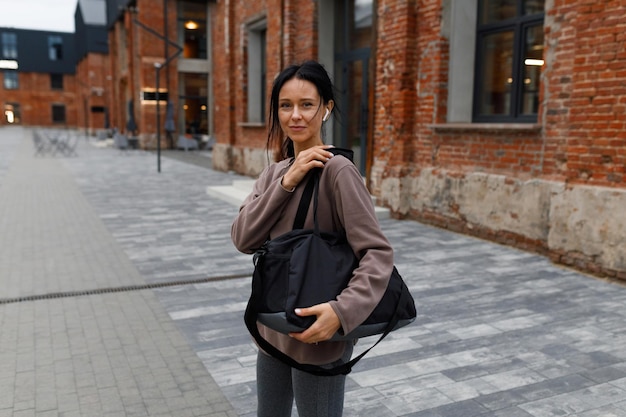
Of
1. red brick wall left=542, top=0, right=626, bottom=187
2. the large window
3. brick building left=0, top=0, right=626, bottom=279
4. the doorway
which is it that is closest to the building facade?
brick building left=0, top=0, right=626, bottom=279

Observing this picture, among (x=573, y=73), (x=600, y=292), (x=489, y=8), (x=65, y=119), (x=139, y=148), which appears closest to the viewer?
(x=600, y=292)

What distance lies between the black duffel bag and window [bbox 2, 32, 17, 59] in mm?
84657

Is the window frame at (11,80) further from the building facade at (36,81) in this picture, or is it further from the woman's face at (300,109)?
the woman's face at (300,109)

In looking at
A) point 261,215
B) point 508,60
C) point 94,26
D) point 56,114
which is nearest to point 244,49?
point 508,60

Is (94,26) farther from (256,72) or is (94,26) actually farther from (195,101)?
(256,72)

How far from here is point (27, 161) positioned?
22125 mm

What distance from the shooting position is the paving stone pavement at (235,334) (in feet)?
10.9

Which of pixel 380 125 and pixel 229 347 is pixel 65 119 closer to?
pixel 380 125

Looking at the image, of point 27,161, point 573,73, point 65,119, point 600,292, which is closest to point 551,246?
point 600,292

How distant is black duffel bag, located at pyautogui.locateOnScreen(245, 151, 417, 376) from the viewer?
168 centimetres

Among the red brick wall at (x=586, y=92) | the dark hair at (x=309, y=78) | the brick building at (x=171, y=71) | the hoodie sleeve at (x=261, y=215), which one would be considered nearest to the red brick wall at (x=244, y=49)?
the red brick wall at (x=586, y=92)

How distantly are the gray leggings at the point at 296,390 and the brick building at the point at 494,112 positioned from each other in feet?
16.0

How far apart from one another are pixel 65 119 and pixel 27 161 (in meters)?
57.7

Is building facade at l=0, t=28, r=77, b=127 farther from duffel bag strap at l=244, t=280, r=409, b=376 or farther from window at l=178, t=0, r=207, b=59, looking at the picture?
duffel bag strap at l=244, t=280, r=409, b=376
